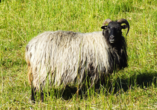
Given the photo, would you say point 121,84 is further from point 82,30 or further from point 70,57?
point 82,30

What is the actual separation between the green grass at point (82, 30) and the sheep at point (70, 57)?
0.33m

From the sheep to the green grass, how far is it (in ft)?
1.10

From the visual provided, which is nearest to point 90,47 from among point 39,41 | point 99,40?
point 99,40

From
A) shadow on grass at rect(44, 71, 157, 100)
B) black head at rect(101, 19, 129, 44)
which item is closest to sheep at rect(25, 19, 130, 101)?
black head at rect(101, 19, 129, 44)

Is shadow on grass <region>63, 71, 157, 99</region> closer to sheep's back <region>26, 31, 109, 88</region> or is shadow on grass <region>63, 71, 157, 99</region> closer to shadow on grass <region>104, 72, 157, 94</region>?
shadow on grass <region>104, 72, 157, 94</region>

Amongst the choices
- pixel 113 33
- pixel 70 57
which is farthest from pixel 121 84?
pixel 70 57

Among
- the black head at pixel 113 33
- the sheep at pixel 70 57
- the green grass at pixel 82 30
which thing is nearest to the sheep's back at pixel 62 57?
the sheep at pixel 70 57

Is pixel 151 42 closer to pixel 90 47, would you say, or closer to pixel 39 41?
pixel 90 47

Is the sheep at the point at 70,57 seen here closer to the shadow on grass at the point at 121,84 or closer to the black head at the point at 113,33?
the black head at the point at 113,33

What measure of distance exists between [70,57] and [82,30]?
280cm

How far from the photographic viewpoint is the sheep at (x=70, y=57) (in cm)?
424

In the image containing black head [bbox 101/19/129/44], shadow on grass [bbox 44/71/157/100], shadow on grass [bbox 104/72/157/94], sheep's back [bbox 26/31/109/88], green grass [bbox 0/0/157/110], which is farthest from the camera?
shadow on grass [bbox 104/72/157/94]

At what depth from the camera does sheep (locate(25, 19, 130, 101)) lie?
4242mm

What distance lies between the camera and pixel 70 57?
4285 millimetres
